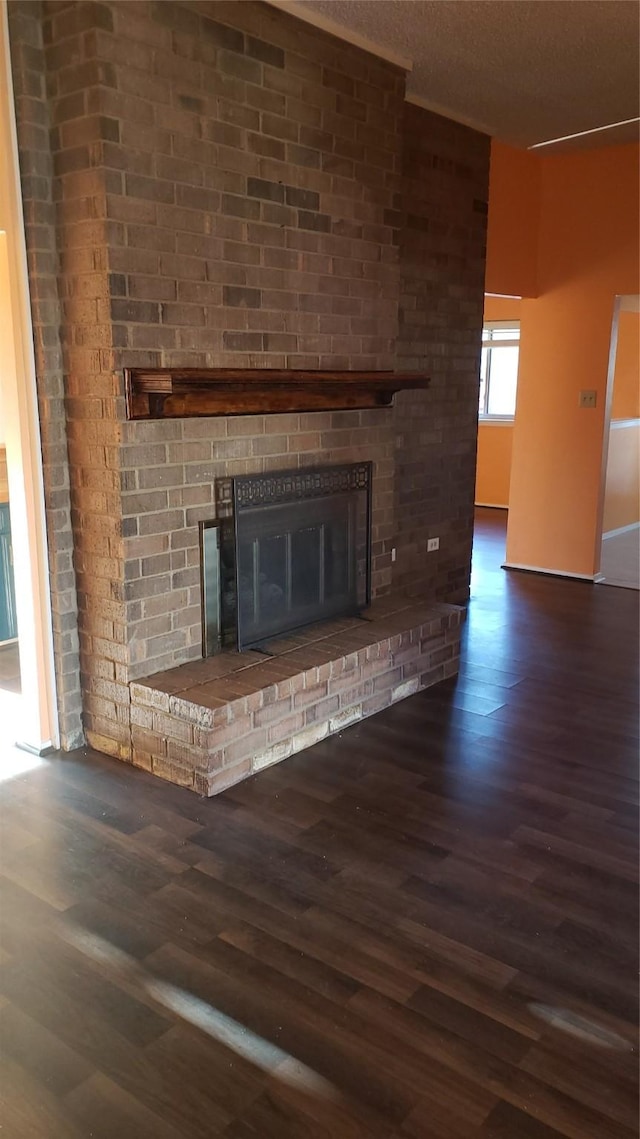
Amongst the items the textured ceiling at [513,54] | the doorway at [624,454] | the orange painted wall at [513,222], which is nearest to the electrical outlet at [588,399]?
the orange painted wall at [513,222]

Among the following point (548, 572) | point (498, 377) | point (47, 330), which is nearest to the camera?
point (47, 330)

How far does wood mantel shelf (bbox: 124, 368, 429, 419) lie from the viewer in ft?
9.29

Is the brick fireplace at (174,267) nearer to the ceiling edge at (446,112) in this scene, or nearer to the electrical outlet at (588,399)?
the ceiling edge at (446,112)

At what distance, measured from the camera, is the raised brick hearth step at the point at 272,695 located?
9.64 feet

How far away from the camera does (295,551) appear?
358 centimetres

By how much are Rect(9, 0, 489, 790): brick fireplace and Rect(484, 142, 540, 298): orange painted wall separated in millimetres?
1453

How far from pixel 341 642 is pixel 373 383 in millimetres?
1114

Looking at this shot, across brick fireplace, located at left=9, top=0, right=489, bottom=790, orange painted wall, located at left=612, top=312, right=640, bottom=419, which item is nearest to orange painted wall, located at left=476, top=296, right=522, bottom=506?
orange painted wall, located at left=612, top=312, right=640, bottom=419

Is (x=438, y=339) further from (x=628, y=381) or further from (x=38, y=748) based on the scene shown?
(x=628, y=381)

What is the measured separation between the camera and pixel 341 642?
3.55m

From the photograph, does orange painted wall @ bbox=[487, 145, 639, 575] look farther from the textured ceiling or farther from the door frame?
the textured ceiling

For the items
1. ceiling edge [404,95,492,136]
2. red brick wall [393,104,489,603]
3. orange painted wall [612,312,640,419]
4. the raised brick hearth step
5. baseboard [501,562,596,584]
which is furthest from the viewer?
orange painted wall [612,312,640,419]

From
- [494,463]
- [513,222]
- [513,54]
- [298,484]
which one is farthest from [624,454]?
[298,484]

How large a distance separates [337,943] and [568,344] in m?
4.58
